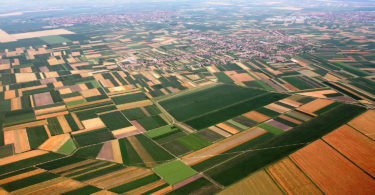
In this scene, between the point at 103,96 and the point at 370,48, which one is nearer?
the point at 103,96

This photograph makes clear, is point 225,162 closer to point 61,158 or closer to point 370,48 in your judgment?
point 61,158

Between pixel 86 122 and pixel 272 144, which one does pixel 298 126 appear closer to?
pixel 272 144

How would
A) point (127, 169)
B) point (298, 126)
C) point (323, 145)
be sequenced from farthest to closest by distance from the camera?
1. point (298, 126)
2. point (323, 145)
3. point (127, 169)

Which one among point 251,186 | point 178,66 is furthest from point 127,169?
point 178,66

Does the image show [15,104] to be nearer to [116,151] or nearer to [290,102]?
[116,151]

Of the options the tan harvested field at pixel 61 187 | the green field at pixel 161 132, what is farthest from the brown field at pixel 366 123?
the tan harvested field at pixel 61 187

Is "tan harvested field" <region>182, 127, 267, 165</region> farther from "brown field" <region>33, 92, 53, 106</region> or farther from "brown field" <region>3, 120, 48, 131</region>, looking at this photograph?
"brown field" <region>33, 92, 53, 106</region>

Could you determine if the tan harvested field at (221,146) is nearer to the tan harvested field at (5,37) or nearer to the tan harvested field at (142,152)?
the tan harvested field at (142,152)

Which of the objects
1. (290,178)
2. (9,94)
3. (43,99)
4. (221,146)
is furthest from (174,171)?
(9,94)

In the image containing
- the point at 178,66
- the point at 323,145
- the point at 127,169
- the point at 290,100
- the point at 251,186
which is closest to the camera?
the point at 251,186
